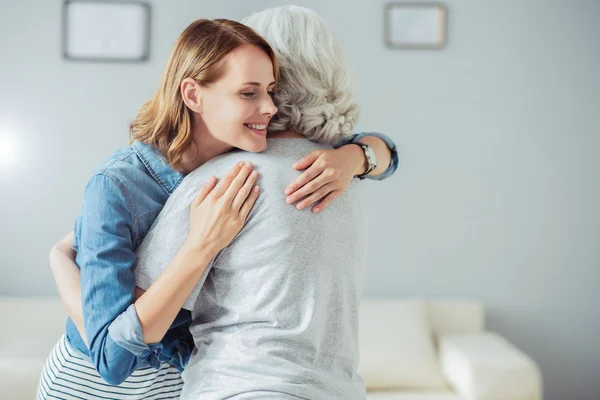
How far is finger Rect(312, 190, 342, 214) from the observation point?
0.97 m

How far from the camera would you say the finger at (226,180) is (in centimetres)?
96

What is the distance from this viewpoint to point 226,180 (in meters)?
0.96

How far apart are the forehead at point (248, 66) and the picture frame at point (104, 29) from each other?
244cm

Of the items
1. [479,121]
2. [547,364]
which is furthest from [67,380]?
[547,364]

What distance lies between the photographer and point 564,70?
3.46 metres

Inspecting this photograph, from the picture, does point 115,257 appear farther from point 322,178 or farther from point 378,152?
point 378,152

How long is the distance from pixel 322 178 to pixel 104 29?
2.68 m

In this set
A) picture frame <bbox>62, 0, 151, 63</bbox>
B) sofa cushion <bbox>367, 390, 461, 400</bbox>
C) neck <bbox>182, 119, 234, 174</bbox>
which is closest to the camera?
neck <bbox>182, 119, 234, 174</bbox>

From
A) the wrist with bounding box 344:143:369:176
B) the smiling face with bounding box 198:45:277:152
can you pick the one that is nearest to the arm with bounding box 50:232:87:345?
the smiling face with bounding box 198:45:277:152

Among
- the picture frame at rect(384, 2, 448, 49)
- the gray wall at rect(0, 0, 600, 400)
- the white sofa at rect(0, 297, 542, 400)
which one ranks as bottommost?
the white sofa at rect(0, 297, 542, 400)

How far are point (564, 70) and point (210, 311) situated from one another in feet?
10.0

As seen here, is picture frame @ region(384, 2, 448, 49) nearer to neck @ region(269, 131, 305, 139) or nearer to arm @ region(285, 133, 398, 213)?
arm @ region(285, 133, 398, 213)

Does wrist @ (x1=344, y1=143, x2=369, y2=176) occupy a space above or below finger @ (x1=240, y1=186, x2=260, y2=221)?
above

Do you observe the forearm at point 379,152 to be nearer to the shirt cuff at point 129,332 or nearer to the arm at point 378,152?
the arm at point 378,152
